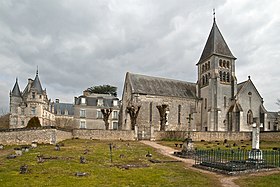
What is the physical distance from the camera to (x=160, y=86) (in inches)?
1644

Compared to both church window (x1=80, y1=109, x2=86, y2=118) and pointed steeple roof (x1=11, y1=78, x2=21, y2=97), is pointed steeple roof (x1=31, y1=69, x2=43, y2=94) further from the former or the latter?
church window (x1=80, y1=109, x2=86, y2=118)

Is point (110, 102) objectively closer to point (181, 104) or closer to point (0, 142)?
point (181, 104)

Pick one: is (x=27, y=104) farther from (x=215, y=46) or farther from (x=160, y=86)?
(x=215, y=46)

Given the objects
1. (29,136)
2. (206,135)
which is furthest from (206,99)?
(29,136)

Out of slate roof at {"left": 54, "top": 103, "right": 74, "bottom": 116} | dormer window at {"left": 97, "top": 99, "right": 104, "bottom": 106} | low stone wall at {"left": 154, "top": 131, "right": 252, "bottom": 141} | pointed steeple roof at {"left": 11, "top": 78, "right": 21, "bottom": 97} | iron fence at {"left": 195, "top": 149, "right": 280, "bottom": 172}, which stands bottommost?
low stone wall at {"left": 154, "top": 131, "right": 252, "bottom": 141}

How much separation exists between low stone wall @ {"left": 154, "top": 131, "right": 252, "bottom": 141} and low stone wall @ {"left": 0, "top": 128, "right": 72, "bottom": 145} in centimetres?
1335

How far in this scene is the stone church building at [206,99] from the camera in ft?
128

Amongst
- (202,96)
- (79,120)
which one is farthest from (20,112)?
(202,96)

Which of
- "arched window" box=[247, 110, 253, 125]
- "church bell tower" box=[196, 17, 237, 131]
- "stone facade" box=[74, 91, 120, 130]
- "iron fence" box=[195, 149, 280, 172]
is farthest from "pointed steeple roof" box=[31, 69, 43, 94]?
"iron fence" box=[195, 149, 280, 172]

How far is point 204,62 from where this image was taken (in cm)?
4447

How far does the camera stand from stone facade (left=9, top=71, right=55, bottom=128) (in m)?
47.4

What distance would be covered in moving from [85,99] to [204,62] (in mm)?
23559

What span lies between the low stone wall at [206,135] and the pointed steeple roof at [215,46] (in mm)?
14621

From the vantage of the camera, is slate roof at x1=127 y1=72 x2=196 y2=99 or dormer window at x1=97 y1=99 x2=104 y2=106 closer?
slate roof at x1=127 y1=72 x2=196 y2=99
